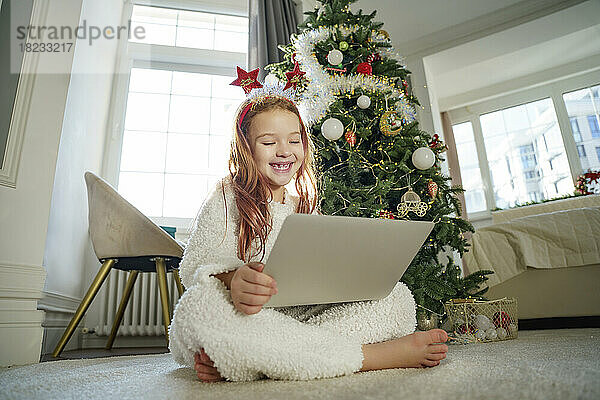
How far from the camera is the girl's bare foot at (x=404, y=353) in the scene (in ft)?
2.60

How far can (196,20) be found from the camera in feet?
10.5

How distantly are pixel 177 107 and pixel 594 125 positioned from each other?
410 cm

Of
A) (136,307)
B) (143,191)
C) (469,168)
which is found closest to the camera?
(136,307)

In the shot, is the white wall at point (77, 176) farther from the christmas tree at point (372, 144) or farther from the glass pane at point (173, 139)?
the christmas tree at point (372, 144)

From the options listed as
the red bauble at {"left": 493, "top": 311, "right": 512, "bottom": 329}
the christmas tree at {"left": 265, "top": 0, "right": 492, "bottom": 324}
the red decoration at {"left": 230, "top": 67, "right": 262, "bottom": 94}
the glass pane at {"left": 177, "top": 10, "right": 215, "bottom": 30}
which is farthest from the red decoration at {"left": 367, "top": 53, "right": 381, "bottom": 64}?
the glass pane at {"left": 177, "top": 10, "right": 215, "bottom": 30}

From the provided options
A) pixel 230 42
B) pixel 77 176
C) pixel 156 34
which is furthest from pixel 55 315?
pixel 230 42

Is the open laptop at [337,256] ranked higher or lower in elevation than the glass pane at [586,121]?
lower

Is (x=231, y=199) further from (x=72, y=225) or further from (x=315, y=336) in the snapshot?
(x=72, y=225)

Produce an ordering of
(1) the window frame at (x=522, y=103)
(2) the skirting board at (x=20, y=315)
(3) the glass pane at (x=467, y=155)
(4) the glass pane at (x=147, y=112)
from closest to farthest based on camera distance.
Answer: (2) the skirting board at (x=20, y=315), (4) the glass pane at (x=147, y=112), (1) the window frame at (x=522, y=103), (3) the glass pane at (x=467, y=155)

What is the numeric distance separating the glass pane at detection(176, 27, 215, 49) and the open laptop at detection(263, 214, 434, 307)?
9.36ft

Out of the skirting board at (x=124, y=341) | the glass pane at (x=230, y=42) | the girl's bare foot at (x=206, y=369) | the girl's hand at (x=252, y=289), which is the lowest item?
the skirting board at (x=124, y=341)

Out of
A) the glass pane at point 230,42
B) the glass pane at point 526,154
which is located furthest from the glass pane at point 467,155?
the glass pane at point 230,42

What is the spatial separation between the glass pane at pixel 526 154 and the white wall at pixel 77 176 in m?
4.02

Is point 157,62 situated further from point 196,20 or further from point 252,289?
point 252,289
